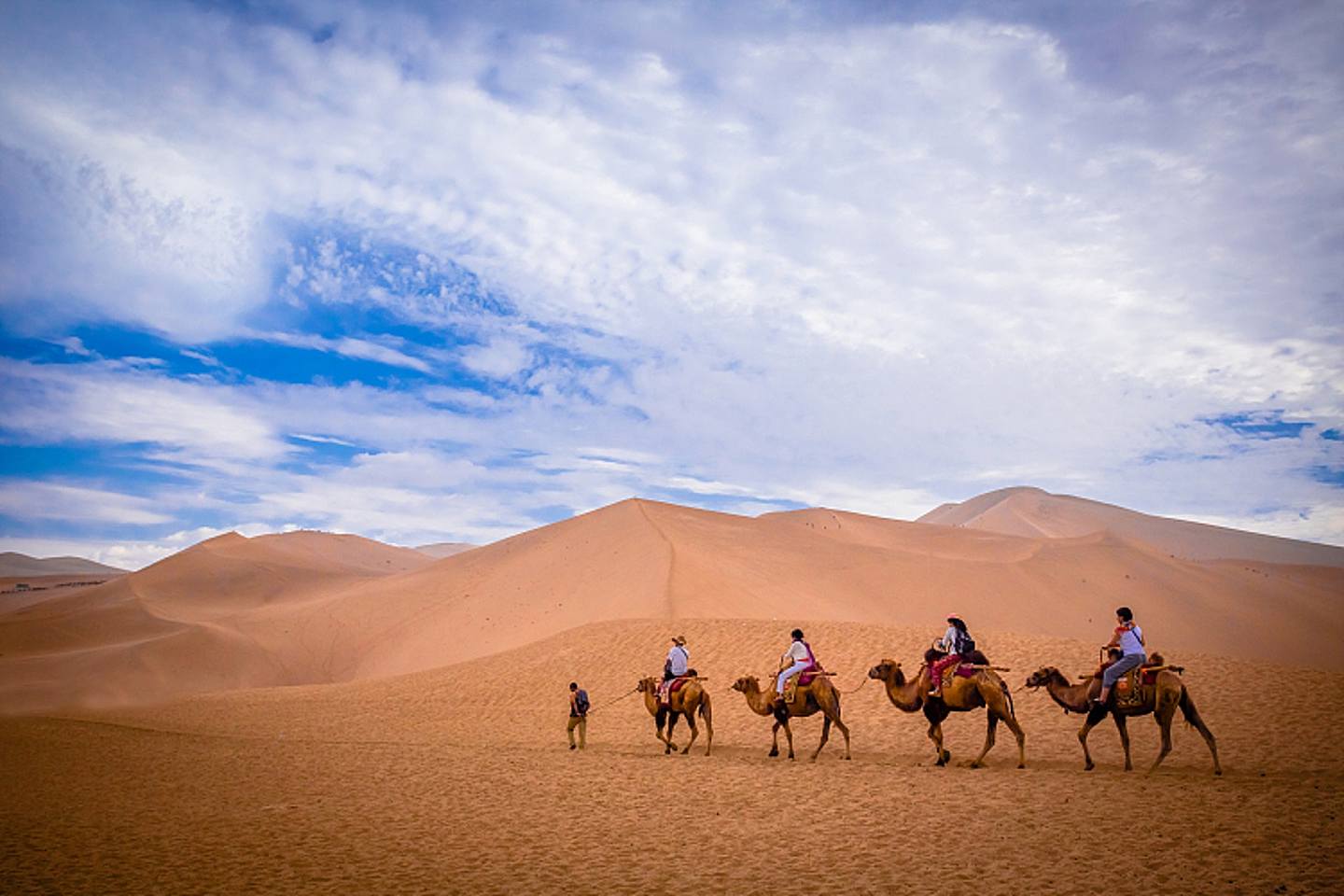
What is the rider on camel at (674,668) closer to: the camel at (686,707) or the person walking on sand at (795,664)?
the camel at (686,707)

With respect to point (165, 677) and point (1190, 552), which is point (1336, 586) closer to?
point (1190, 552)

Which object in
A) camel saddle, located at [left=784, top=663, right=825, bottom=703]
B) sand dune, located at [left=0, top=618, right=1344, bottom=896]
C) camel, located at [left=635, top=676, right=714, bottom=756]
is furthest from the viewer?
camel, located at [left=635, top=676, right=714, bottom=756]

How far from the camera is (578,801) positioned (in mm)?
12820

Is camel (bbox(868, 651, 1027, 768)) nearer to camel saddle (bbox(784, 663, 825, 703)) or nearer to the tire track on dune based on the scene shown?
camel saddle (bbox(784, 663, 825, 703))

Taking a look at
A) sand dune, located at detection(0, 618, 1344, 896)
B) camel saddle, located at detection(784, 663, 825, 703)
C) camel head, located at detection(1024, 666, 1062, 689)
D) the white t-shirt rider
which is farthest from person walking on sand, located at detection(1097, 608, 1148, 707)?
the white t-shirt rider

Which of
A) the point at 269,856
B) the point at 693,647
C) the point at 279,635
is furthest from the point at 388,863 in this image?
the point at 279,635

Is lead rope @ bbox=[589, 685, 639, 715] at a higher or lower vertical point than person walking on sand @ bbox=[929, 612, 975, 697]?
lower

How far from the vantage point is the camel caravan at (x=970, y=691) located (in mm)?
13234

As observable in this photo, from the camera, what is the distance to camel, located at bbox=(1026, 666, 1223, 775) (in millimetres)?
12945

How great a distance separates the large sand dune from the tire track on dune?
4.4 inches

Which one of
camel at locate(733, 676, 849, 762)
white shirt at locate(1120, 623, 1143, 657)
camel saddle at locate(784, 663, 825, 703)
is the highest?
white shirt at locate(1120, 623, 1143, 657)

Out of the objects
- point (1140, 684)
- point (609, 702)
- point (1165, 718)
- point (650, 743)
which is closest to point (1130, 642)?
point (1140, 684)

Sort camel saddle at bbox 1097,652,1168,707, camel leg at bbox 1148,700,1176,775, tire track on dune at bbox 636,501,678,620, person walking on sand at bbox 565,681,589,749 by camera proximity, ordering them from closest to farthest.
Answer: camel leg at bbox 1148,700,1176,775
camel saddle at bbox 1097,652,1168,707
person walking on sand at bbox 565,681,589,749
tire track on dune at bbox 636,501,678,620

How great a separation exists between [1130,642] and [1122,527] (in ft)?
286
